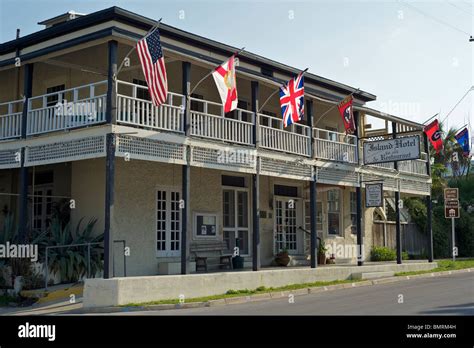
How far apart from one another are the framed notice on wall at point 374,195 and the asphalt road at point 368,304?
17.4 ft

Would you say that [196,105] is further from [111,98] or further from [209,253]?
[111,98]

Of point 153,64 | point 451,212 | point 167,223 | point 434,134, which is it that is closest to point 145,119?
point 153,64

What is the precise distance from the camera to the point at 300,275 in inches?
784

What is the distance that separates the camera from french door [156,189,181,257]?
1950cm

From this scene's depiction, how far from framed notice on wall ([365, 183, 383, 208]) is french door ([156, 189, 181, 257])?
7684mm

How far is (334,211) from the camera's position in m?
27.2

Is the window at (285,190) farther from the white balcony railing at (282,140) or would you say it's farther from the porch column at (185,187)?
the porch column at (185,187)

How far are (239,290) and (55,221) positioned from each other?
573 centimetres

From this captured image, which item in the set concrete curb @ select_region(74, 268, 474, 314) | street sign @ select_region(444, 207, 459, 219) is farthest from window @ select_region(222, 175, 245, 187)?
street sign @ select_region(444, 207, 459, 219)

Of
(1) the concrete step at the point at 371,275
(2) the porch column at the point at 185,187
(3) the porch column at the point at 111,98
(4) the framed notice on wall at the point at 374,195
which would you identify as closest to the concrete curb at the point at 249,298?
(1) the concrete step at the point at 371,275

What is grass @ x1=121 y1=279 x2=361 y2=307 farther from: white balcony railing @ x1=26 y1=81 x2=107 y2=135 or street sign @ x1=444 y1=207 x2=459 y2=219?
street sign @ x1=444 y1=207 x2=459 y2=219

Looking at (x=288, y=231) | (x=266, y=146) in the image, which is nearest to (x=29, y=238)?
(x=266, y=146)
